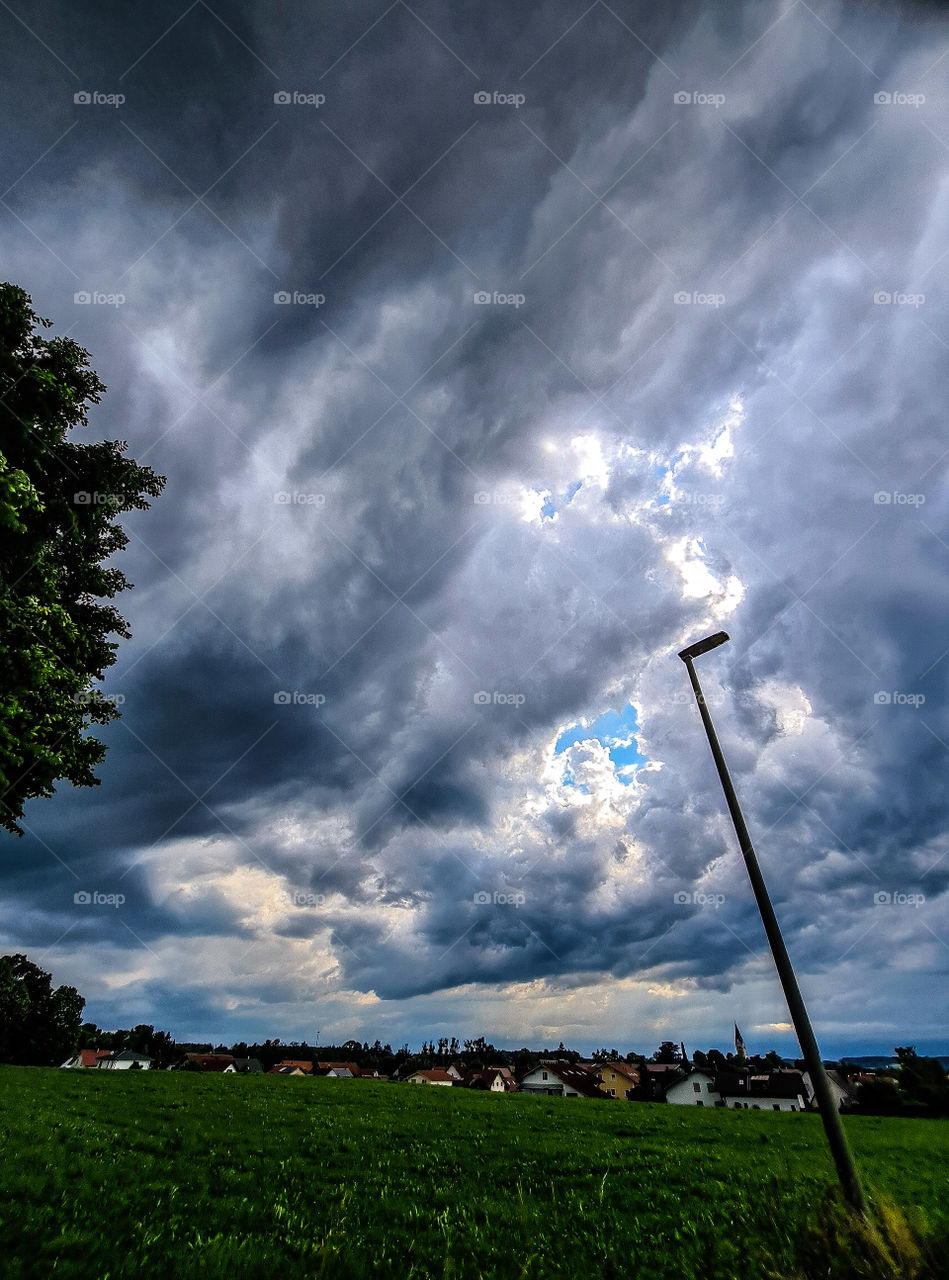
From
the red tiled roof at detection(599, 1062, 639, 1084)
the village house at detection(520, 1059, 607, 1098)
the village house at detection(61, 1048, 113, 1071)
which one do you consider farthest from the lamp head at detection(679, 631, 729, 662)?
the village house at detection(61, 1048, 113, 1071)

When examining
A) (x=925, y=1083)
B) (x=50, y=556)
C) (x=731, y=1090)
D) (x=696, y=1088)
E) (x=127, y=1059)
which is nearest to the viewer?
(x=50, y=556)

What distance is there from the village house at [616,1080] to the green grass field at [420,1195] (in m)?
86.9

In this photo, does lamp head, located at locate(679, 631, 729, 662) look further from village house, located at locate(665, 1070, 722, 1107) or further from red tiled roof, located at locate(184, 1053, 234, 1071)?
red tiled roof, located at locate(184, 1053, 234, 1071)

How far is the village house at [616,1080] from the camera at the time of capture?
86713 mm

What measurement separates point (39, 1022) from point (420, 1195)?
86.1 m

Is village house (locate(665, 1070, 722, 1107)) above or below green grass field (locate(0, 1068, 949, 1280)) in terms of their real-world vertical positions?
below

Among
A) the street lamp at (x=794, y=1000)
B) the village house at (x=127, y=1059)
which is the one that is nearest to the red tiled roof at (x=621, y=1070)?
the village house at (x=127, y=1059)

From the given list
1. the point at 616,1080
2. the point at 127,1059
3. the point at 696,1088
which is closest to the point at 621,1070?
the point at 616,1080

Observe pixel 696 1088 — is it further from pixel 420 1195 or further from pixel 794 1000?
pixel 794 1000

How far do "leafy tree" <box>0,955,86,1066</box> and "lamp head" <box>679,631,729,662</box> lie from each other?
8025 centimetres

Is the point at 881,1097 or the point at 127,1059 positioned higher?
the point at 127,1059

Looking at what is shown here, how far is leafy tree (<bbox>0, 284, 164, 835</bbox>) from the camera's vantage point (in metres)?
Answer: 10.9

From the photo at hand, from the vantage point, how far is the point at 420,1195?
8828mm

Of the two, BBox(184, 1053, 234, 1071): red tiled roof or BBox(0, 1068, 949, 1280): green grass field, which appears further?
BBox(184, 1053, 234, 1071): red tiled roof
